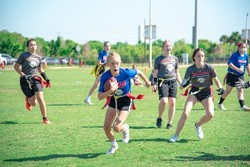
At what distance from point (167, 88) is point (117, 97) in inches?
110

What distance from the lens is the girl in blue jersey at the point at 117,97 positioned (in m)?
7.01

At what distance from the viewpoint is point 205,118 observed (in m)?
8.32

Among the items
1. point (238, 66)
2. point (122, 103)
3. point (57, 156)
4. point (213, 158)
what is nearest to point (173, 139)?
point (213, 158)

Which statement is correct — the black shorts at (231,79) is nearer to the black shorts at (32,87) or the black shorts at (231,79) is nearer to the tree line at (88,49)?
the black shorts at (32,87)

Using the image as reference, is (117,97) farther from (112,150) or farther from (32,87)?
(32,87)

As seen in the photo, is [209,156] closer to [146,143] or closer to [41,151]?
[146,143]

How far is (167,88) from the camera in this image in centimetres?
984

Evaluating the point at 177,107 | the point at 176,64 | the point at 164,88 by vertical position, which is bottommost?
the point at 177,107

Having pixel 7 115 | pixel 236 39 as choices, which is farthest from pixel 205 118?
pixel 236 39

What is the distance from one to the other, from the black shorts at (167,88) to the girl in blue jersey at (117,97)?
8.03 feet

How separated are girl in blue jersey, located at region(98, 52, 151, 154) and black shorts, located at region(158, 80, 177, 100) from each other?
2.45 metres

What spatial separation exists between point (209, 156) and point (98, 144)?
248 centimetres

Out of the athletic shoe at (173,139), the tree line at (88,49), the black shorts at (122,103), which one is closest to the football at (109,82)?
the black shorts at (122,103)

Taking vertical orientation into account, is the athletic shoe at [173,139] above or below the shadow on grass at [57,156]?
above
